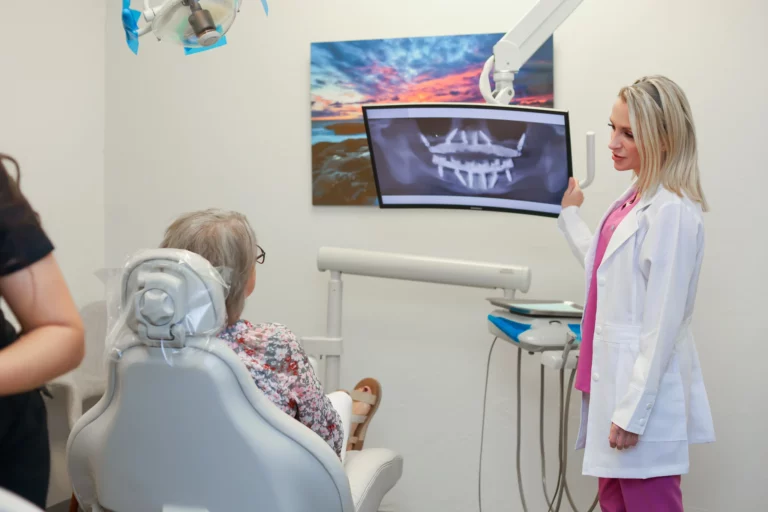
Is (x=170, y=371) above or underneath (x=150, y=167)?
underneath

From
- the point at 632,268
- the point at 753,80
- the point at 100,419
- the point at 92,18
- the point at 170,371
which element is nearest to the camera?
the point at 170,371

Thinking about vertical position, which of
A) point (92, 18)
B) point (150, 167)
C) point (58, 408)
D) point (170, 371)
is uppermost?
point (92, 18)

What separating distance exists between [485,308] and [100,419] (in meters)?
1.73

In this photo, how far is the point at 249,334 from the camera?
1542 millimetres

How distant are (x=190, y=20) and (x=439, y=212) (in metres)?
1.39

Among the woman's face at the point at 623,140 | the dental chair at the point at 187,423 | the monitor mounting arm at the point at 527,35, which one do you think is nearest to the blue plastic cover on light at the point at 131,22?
the dental chair at the point at 187,423

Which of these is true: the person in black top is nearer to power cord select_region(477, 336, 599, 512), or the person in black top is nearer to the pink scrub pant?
the pink scrub pant

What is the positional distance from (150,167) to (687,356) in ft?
7.50

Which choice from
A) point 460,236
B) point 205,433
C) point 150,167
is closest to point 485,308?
point 460,236

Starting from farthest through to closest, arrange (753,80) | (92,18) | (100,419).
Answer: (92,18) → (753,80) → (100,419)

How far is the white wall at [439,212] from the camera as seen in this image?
2.62 metres

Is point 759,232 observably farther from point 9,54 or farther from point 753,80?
point 9,54

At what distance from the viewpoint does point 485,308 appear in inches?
113

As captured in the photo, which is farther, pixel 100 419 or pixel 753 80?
pixel 753 80
